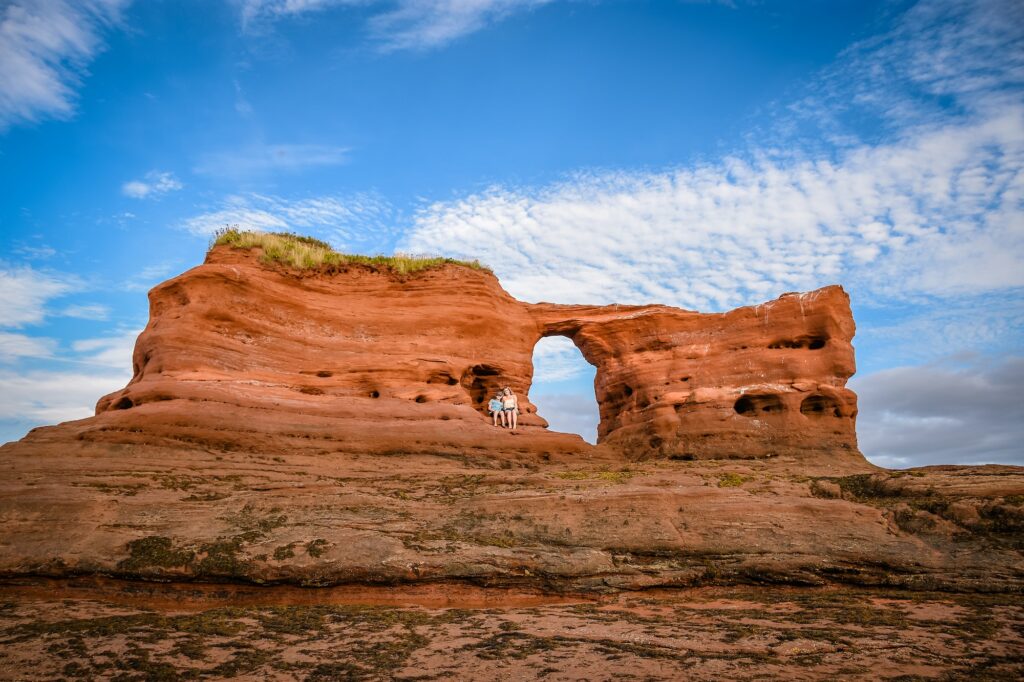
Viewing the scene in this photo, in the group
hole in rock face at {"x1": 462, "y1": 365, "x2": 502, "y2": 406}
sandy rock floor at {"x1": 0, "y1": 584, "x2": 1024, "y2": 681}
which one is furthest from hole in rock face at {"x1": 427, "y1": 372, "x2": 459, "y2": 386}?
sandy rock floor at {"x1": 0, "y1": 584, "x2": 1024, "y2": 681}

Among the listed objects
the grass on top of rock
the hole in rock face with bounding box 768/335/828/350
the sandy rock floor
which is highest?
the grass on top of rock

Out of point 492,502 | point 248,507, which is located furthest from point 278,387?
point 492,502

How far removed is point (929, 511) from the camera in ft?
41.5

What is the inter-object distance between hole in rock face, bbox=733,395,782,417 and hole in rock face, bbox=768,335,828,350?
1.94 metres

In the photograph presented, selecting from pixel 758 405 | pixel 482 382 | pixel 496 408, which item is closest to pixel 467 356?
pixel 482 382

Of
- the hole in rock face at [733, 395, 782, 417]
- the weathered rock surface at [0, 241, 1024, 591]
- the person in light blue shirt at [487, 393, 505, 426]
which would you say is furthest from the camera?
the hole in rock face at [733, 395, 782, 417]

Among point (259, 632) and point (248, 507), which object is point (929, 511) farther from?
point (248, 507)

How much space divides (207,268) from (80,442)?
19.0 ft

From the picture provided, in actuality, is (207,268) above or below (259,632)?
above

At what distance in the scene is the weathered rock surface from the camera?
11070 millimetres

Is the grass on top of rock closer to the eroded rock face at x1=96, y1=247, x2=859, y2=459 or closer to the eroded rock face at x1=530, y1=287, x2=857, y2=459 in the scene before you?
the eroded rock face at x1=96, y1=247, x2=859, y2=459

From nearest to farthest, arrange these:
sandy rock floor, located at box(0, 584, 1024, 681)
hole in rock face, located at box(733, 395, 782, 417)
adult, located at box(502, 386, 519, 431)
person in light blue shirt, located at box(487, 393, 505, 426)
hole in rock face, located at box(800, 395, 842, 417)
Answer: sandy rock floor, located at box(0, 584, 1024, 681) < adult, located at box(502, 386, 519, 431) < person in light blue shirt, located at box(487, 393, 505, 426) < hole in rock face, located at box(800, 395, 842, 417) < hole in rock face, located at box(733, 395, 782, 417)

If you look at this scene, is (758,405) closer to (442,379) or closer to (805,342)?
(805,342)

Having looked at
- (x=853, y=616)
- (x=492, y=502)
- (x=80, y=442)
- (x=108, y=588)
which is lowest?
(x=853, y=616)
